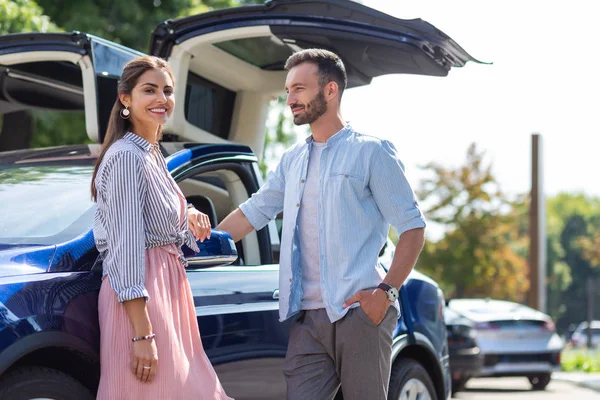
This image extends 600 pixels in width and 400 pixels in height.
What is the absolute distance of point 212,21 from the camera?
18.4 feet

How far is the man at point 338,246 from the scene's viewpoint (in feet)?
13.2

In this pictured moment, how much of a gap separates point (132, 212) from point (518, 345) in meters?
12.3

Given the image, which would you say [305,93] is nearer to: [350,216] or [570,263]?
[350,216]

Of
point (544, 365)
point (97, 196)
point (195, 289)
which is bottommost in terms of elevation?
point (544, 365)

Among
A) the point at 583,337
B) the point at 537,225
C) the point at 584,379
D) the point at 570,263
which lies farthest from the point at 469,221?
the point at 570,263

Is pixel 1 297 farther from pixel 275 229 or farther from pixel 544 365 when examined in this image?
pixel 544 365

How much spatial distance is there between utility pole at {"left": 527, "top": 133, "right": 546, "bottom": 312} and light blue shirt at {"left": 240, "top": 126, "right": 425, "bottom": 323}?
1928cm

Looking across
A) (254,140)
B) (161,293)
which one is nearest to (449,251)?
(254,140)

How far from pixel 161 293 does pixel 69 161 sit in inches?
58.0

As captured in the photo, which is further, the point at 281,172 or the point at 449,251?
the point at 449,251

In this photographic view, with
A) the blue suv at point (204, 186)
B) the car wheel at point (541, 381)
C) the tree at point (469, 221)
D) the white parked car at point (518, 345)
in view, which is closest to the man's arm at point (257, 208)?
the blue suv at point (204, 186)

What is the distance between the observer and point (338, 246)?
405cm

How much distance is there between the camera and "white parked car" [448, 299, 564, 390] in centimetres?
1495

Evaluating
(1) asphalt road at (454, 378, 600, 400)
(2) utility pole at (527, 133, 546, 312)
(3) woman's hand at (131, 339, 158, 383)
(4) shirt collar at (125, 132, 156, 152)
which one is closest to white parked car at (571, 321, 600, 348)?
(2) utility pole at (527, 133, 546, 312)
